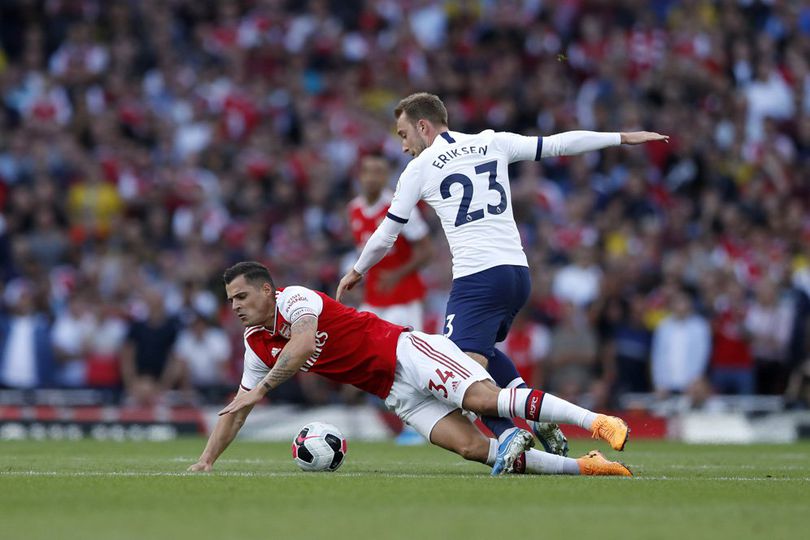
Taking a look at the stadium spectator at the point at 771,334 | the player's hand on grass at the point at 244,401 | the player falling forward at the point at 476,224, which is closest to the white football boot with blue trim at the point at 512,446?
the player falling forward at the point at 476,224

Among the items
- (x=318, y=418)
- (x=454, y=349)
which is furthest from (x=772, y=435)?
(x=454, y=349)

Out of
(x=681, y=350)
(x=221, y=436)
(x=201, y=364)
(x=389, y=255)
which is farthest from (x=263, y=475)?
(x=681, y=350)

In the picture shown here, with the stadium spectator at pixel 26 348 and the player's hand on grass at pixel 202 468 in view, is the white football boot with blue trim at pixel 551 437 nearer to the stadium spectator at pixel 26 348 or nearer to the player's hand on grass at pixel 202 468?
the player's hand on grass at pixel 202 468

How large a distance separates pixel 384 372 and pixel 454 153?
5.16 feet

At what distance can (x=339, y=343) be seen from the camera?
9.09m

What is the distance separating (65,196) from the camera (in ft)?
64.5

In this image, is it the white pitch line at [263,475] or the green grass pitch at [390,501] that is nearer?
the green grass pitch at [390,501]

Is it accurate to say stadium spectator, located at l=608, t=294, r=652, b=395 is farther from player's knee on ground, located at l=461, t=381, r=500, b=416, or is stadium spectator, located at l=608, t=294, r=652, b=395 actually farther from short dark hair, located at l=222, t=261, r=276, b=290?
short dark hair, located at l=222, t=261, r=276, b=290

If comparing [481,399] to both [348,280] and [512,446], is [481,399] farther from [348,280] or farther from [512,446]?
[348,280]

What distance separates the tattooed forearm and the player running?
419cm

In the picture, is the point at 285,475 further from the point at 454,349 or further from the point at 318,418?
the point at 318,418

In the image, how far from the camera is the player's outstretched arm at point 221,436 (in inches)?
352

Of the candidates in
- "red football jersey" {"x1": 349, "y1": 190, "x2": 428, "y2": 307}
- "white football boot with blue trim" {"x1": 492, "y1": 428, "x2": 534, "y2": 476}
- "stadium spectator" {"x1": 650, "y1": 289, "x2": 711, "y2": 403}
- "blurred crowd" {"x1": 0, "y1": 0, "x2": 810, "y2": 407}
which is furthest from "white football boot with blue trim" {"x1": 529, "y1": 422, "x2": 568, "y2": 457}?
"stadium spectator" {"x1": 650, "y1": 289, "x2": 711, "y2": 403}

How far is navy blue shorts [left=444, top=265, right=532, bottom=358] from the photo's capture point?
9.36 metres
